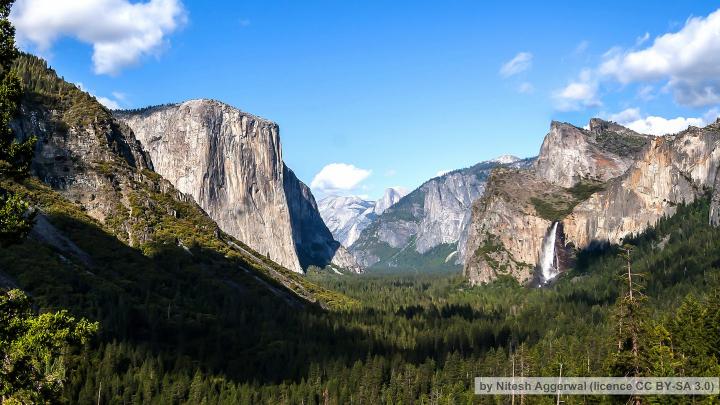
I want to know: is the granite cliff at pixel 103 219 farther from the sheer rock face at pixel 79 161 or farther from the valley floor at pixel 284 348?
the valley floor at pixel 284 348

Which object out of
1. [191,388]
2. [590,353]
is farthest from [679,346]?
[191,388]

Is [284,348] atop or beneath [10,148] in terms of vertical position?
beneath

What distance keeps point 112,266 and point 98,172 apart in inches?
1607

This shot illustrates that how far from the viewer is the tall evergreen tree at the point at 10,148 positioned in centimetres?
2302

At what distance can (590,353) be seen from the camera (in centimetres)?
12456

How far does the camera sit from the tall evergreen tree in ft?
75.5

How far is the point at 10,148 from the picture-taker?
77.0ft
